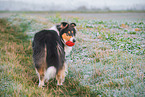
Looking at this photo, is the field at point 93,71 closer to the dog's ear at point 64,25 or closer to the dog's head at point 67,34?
the dog's head at point 67,34

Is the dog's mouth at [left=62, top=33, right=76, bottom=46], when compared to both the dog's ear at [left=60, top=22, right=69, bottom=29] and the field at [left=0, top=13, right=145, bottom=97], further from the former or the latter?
the field at [left=0, top=13, right=145, bottom=97]

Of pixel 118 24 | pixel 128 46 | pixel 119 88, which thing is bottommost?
pixel 119 88

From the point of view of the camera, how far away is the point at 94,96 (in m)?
4.32

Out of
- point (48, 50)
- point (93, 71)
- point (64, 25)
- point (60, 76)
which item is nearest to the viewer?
point (48, 50)

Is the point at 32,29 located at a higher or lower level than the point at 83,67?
higher

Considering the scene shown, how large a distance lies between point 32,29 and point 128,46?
355 inches

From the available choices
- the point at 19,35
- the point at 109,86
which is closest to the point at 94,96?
the point at 109,86

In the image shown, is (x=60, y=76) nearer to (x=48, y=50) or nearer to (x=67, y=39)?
(x=48, y=50)

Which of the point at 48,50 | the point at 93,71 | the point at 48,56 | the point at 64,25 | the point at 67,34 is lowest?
the point at 93,71

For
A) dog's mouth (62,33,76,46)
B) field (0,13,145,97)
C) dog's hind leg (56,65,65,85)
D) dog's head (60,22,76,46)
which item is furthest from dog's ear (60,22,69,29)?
field (0,13,145,97)

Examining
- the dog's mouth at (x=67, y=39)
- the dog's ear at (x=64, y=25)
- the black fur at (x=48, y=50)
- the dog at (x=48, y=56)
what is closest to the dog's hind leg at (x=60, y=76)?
the dog at (x=48, y=56)

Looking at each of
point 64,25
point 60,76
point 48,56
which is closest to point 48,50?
point 48,56

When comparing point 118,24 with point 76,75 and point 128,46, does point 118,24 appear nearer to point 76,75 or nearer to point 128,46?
point 128,46

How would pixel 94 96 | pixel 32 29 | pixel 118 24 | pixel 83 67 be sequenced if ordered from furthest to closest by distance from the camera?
pixel 32 29 < pixel 118 24 < pixel 83 67 < pixel 94 96
